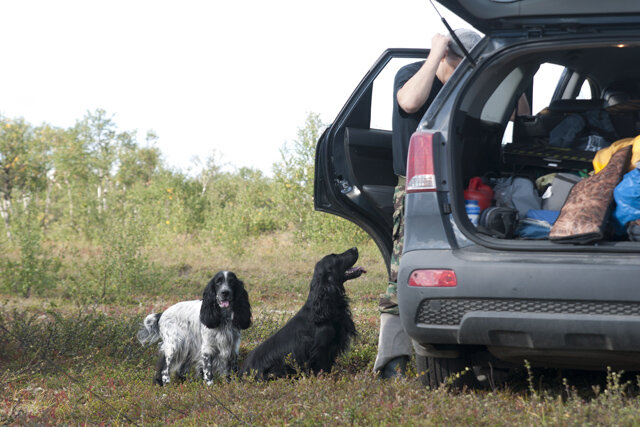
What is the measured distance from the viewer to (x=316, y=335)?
496 cm

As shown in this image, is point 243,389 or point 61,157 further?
point 61,157

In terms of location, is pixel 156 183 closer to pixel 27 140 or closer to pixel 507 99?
pixel 27 140

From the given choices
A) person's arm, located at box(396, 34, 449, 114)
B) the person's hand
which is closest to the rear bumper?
person's arm, located at box(396, 34, 449, 114)

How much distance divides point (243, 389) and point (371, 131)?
2083mm

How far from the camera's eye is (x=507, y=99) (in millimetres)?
4133

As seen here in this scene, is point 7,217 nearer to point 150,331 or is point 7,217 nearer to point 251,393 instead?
point 150,331

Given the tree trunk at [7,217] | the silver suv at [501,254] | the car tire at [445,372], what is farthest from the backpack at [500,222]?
the tree trunk at [7,217]

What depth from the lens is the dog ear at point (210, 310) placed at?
559cm

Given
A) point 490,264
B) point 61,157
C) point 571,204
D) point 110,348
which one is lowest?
point 110,348

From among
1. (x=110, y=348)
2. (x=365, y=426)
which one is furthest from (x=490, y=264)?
(x=110, y=348)

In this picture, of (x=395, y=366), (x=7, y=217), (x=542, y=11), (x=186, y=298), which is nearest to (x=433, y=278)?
(x=542, y=11)

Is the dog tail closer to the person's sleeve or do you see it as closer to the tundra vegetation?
the tundra vegetation

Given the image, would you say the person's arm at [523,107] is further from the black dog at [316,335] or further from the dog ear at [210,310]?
the dog ear at [210,310]

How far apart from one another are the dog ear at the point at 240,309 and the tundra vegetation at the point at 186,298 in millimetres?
661
